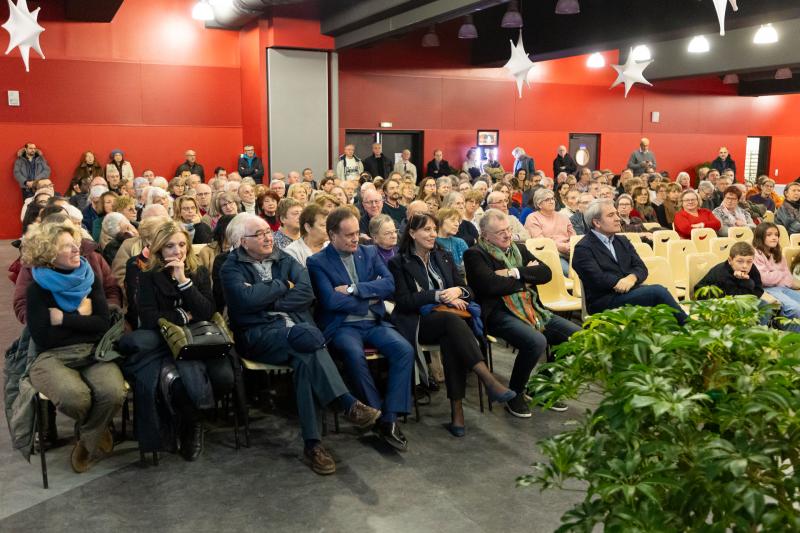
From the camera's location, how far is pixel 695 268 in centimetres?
588

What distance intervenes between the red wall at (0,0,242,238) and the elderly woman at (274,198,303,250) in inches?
372

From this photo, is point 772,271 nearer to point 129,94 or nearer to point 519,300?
point 519,300

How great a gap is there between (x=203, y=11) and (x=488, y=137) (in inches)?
267

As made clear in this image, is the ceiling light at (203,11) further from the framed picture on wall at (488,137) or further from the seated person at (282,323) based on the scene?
the seated person at (282,323)

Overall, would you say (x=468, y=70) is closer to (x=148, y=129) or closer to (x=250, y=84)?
(x=250, y=84)

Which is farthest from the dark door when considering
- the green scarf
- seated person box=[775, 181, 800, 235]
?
the green scarf

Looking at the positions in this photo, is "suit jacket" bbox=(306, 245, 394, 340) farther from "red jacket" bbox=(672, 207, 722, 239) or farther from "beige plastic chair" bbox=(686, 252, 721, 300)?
"red jacket" bbox=(672, 207, 722, 239)

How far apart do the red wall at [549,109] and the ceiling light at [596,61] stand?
0.14m

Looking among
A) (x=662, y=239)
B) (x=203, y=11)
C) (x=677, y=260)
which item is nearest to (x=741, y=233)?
(x=662, y=239)

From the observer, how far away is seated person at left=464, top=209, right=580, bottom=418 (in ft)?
14.6

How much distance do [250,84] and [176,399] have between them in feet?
36.2

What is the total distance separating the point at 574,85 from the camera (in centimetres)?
1772

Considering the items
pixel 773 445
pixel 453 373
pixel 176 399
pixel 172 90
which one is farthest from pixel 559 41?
pixel 773 445

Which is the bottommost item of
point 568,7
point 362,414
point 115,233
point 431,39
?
point 362,414
